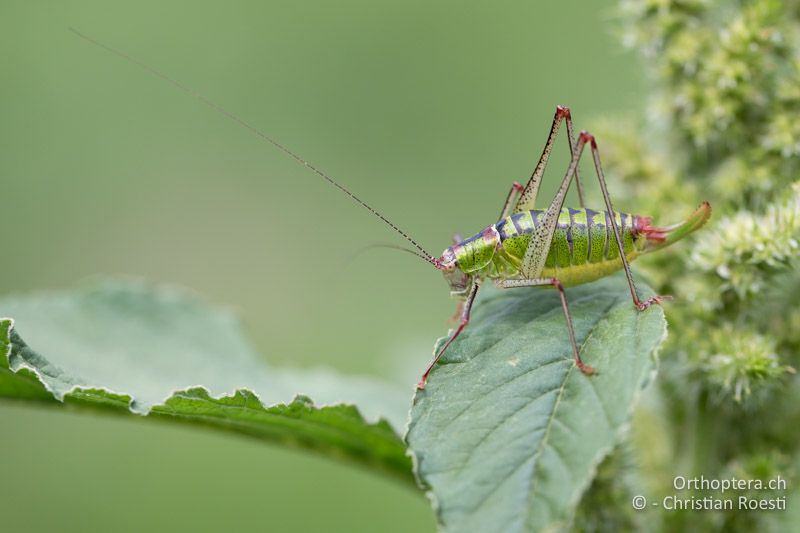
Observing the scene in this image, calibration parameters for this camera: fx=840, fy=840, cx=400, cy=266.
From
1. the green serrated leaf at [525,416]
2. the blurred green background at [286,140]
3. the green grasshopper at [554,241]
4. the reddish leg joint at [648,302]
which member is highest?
the blurred green background at [286,140]

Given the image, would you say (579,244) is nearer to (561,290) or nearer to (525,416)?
(561,290)

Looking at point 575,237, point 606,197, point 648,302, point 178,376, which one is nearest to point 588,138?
point 606,197

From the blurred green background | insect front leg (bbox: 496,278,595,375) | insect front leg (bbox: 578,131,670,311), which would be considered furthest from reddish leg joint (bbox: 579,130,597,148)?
the blurred green background

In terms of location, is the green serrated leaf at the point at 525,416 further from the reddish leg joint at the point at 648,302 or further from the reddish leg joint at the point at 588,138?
the reddish leg joint at the point at 588,138

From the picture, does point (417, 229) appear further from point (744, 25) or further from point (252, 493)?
point (744, 25)

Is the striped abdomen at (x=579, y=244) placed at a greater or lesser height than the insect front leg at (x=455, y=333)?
greater

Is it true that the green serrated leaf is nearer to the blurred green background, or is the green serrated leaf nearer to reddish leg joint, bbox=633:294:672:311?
reddish leg joint, bbox=633:294:672:311

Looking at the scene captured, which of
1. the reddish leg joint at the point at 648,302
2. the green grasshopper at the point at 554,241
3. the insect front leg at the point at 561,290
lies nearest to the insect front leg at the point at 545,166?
the green grasshopper at the point at 554,241
